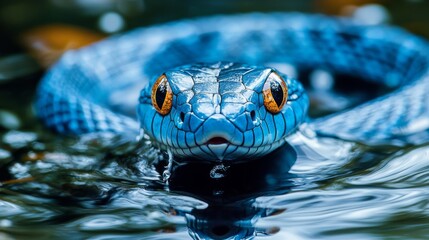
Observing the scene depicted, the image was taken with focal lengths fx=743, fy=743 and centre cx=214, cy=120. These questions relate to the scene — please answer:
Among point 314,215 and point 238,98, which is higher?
point 238,98

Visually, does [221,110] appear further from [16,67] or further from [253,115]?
[16,67]

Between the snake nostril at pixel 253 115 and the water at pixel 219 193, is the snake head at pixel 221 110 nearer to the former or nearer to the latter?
the snake nostril at pixel 253 115

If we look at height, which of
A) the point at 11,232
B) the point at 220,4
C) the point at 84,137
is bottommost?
the point at 11,232

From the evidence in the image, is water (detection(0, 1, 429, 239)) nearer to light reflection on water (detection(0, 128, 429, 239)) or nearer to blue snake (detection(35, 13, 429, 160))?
light reflection on water (detection(0, 128, 429, 239))

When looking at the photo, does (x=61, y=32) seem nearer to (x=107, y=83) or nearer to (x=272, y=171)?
(x=107, y=83)

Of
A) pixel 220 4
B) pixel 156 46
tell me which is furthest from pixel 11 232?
pixel 220 4

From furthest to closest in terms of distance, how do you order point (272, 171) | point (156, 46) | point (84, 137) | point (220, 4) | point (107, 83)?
1. point (220, 4)
2. point (156, 46)
3. point (107, 83)
4. point (84, 137)
5. point (272, 171)
